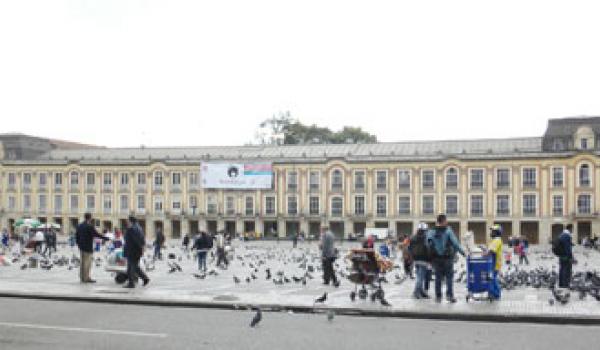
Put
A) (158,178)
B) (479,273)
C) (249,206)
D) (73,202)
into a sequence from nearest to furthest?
(479,273), (249,206), (158,178), (73,202)

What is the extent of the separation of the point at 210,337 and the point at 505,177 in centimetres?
6645

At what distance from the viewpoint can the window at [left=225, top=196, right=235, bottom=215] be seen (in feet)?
273

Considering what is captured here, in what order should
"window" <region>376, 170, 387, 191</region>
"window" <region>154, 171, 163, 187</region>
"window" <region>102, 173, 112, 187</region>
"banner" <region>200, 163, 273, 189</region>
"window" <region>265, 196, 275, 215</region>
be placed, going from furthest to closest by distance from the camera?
"window" <region>102, 173, 112, 187</region>
"window" <region>154, 171, 163, 187</region>
"window" <region>265, 196, 275, 215</region>
"banner" <region>200, 163, 273, 189</region>
"window" <region>376, 170, 387, 191</region>

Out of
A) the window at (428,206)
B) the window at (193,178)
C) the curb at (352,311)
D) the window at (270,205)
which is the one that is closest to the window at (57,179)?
the window at (193,178)

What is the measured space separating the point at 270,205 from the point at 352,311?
67.9 m

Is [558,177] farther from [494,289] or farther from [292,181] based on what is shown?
[494,289]

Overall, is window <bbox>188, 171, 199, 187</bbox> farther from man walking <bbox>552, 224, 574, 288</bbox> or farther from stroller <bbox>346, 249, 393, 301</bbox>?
stroller <bbox>346, 249, 393, 301</bbox>

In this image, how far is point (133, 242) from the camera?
59.9 ft

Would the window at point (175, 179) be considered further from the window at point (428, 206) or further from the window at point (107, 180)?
the window at point (428, 206)

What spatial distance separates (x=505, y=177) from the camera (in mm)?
73312

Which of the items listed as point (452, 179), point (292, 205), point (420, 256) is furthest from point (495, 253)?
point (292, 205)

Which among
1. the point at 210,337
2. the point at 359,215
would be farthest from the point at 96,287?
the point at 359,215

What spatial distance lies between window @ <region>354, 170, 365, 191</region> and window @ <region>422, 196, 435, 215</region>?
7.16m

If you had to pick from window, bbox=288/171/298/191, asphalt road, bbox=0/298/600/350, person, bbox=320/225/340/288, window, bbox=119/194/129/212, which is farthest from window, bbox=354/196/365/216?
asphalt road, bbox=0/298/600/350
